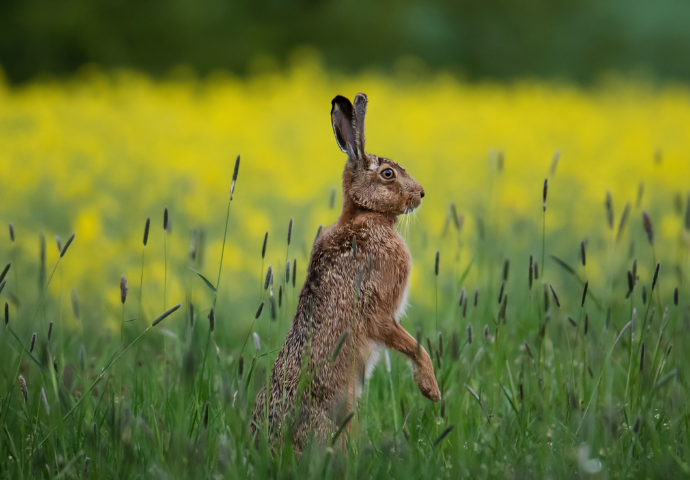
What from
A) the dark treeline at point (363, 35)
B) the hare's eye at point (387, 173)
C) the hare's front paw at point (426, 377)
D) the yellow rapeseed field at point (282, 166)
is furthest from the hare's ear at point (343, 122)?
the dark treeline at point (363, 35)

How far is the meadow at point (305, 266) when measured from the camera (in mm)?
2490

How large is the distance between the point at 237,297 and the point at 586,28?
32.2 ft

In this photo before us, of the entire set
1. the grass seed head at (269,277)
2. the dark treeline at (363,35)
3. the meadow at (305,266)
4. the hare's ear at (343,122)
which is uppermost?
the dark treeline at (363,35)

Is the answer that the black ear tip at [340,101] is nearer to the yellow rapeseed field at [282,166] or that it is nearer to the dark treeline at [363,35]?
the yellow rapeseed field at [282,166]

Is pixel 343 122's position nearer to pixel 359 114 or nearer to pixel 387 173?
pixel 359 114

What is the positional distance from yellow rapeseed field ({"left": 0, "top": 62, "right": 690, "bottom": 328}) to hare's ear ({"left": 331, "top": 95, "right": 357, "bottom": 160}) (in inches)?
64.4

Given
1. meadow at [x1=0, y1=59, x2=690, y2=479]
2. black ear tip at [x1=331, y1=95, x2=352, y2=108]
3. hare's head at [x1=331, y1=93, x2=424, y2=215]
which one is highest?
black ear tip at [x1=331, y1=95, x2=352, y2=108]

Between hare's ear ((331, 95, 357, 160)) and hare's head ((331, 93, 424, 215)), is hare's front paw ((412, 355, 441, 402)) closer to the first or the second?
hare's head ((331, 93, 424, 215))

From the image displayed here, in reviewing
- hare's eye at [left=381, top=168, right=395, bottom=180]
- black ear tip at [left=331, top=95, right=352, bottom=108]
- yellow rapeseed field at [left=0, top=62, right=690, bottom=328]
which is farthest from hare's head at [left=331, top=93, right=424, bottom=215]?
yellow rapeseed field at [left=0, top=62, right=690, bottom=328]

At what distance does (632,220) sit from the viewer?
22.0 feet

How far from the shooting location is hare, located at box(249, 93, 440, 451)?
254 cm

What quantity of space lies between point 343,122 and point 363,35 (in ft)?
35.2

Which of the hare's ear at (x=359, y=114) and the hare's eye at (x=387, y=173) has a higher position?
the hare's ear at (x=359, y=114)

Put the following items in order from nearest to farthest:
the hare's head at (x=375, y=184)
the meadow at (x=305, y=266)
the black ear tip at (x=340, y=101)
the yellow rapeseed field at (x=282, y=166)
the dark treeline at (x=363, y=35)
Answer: the meadow at (x=305, y=266) < the black ear tip at (x=340, y=101) < the hare's head at (x=375, y=184) < the yellow rapeseed field at (x=282, y=166) < the dark treeline at (x=363, y=35)
